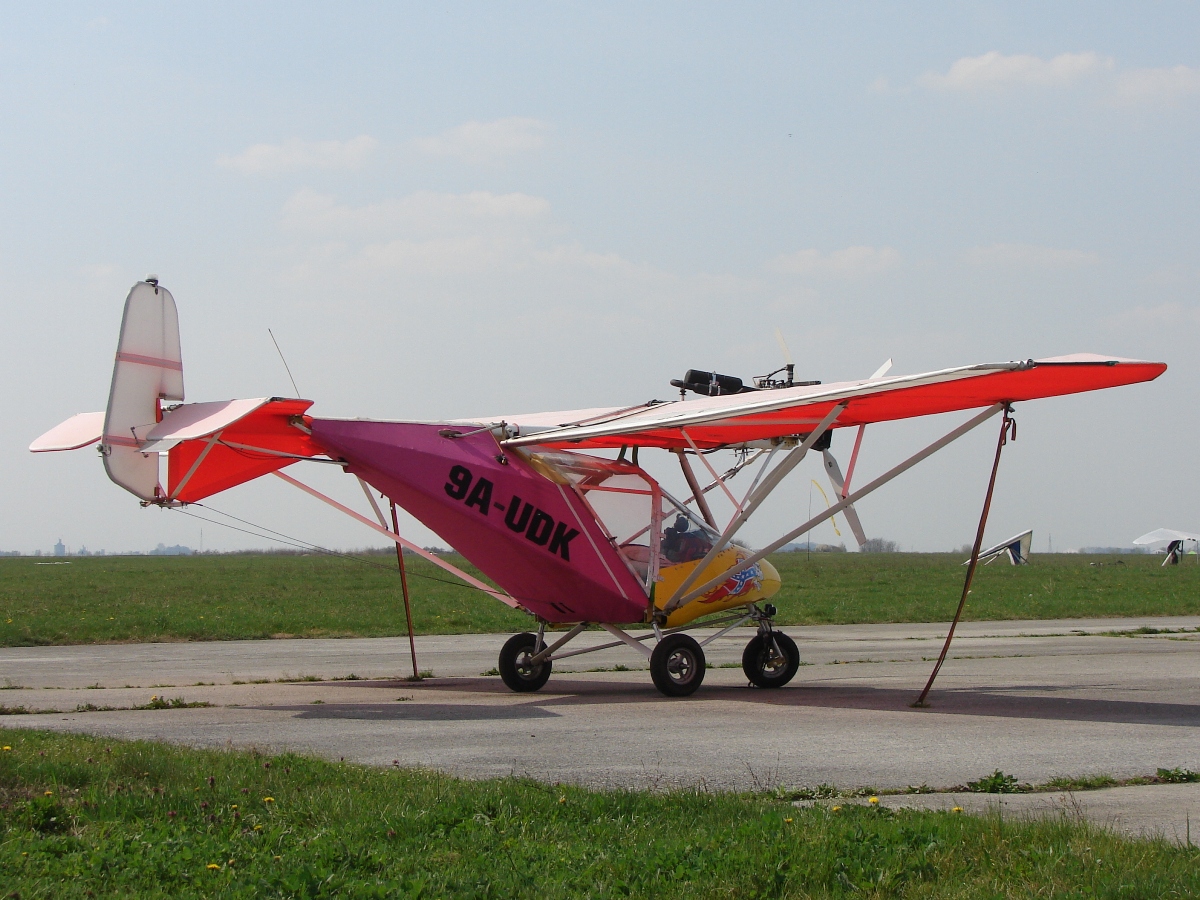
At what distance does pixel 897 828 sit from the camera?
6.08 metres

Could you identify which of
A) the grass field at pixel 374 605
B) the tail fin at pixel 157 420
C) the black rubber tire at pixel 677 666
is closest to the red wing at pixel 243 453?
the tail fin at pixel 157 420

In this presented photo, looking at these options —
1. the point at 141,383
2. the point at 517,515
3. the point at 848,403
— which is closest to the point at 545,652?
the point at 517,515

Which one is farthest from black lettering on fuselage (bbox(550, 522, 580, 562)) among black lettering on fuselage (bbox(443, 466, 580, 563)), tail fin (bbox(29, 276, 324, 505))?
tail fin (bbox(29, 276, 324, 505))

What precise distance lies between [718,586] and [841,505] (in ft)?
7.15

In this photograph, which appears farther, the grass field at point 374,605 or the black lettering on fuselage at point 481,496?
the grass field at point 374,605

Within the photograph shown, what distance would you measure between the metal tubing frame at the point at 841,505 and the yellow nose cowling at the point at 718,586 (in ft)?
0.31

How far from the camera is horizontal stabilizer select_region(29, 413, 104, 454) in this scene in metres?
13.0

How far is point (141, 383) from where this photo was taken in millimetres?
12062

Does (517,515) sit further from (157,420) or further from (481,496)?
(157,420)

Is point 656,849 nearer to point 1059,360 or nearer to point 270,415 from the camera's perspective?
point 1059,360

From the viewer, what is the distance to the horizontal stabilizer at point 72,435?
13.0m

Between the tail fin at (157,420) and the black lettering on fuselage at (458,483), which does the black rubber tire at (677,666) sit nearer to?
the black lettering on fuselage at (458,483)

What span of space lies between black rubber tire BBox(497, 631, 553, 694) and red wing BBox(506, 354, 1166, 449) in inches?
107

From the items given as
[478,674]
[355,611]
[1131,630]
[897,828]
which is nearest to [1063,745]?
[897,828]
